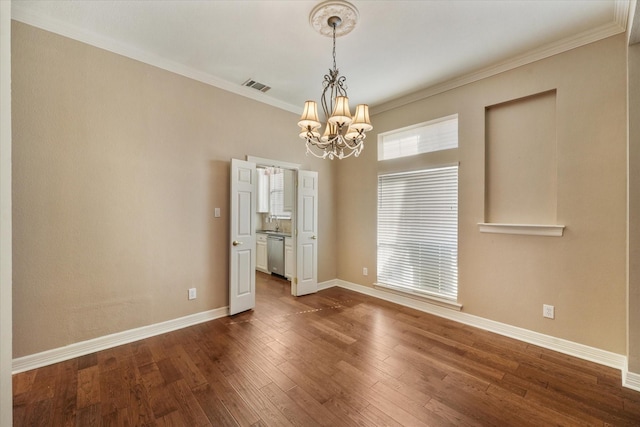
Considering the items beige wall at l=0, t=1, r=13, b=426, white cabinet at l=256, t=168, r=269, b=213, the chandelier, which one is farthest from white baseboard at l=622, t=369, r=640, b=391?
white cabinet at l=256, t=168, r=269, b=213

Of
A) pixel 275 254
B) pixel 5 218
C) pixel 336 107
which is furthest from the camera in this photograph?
pixel 275 254

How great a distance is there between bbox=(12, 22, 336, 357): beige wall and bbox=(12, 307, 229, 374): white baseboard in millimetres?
61

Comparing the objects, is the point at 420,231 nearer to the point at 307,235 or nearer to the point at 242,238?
the point at 307,235

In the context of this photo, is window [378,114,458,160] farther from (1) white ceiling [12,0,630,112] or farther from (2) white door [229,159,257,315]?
(2) white door [229,159,257,315]

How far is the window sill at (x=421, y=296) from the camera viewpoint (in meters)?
3.46

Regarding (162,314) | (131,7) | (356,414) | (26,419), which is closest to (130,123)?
(131,7)

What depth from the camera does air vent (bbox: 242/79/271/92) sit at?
358 cm

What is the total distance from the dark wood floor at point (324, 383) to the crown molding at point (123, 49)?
10.1 feet

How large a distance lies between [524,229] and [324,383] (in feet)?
8.57

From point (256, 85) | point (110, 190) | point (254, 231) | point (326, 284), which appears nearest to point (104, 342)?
point (110, 190)

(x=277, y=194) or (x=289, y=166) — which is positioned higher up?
(x=289, y=166)

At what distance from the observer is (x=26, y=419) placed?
1786 millimetres

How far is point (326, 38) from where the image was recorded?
8.84 ft

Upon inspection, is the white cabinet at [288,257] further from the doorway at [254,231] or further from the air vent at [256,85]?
the air vent at [256,85]
